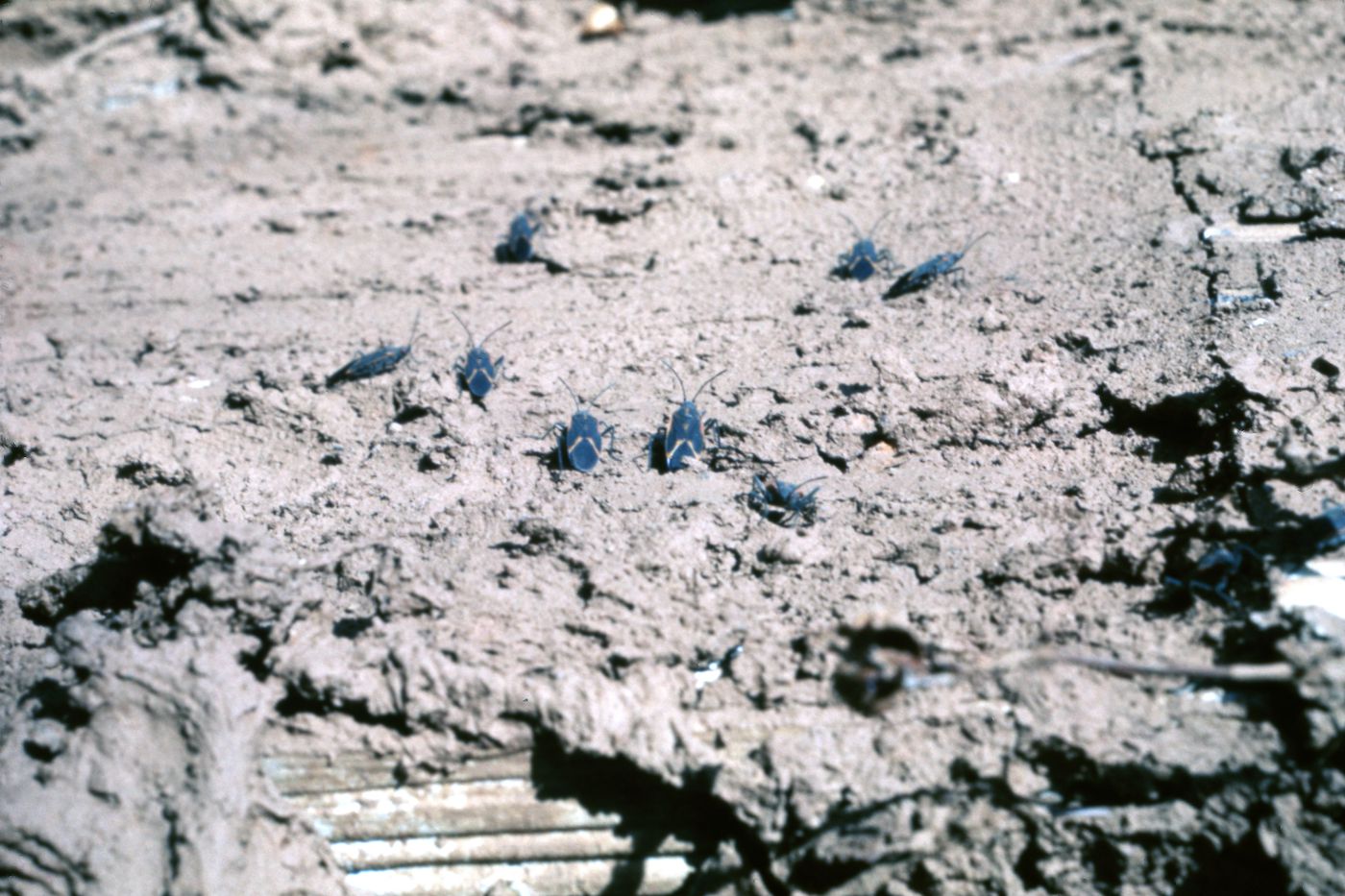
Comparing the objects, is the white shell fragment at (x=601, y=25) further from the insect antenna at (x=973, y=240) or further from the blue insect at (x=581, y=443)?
the blue insect at (x=581, y=443)

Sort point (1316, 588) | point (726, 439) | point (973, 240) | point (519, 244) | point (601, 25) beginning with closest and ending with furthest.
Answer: point (1316, 588)
point (726, 439)
point (973, 240)
point (519, 244)
point (601, 25)

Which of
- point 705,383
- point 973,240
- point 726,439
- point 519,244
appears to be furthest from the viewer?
point 519,244

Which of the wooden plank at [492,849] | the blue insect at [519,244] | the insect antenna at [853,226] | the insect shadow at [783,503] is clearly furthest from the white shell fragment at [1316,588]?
the blue insect at [519,244]

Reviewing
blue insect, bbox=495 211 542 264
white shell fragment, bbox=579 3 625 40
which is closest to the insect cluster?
blue insect, bbox=495 211 542 264

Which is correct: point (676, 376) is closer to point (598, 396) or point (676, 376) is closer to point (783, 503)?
point (598, 396)

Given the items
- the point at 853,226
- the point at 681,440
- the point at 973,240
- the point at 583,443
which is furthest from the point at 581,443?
the point at 973,240

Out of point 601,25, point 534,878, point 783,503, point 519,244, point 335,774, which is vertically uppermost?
point 601,25
